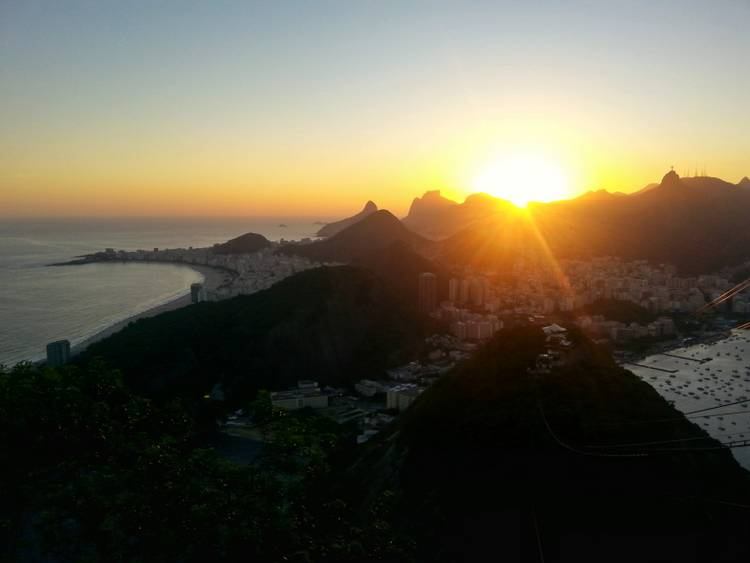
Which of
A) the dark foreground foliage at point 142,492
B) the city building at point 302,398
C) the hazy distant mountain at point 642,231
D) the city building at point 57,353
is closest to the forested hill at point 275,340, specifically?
the city building at point 57,353

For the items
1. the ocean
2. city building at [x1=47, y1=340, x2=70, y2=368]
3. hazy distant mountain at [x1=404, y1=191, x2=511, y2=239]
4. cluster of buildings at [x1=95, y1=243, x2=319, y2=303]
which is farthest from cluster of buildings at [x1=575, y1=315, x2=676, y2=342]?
hazy distant mountain at [x1=404, y1=191, x2=511, y2=239]

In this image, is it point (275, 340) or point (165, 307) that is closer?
point (275, 340)

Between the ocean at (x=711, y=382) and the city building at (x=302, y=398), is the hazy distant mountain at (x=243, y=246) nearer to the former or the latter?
the city building at (x=302, y=398)

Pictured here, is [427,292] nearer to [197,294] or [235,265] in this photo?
[197,294]

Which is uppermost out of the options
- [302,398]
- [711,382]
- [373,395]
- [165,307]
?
[165,307]

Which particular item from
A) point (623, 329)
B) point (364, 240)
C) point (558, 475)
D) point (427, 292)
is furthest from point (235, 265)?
point (558, 475)

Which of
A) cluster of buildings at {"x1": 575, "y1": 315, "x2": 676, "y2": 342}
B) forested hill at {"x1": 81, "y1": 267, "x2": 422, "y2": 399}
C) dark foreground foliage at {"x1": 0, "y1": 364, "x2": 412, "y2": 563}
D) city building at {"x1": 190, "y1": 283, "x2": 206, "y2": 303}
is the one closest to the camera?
dark foreground foliage at {"x1": 0, "y1": 364, "x2": 412, "y2": 563}

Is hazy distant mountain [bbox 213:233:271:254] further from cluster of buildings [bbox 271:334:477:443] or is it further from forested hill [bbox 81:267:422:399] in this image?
cluster of buildings [bbox 271:334:477:443]
